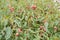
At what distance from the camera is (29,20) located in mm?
3602

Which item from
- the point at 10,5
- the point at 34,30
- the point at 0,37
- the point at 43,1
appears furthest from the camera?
the point at 43,1

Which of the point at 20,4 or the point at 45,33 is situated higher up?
the point at 20,4

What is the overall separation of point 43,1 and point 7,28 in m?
1.00

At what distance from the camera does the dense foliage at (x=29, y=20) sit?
3.43m

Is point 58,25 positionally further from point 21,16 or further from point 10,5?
point 10,5

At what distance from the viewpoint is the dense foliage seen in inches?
135

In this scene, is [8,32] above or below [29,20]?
below

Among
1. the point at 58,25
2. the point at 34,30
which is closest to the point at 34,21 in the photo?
Result: the point at 34,30

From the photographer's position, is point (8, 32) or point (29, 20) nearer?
point (8, 32)

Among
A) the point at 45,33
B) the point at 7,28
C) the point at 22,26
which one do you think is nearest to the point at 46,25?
the point at 45,33

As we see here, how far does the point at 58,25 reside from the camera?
3695 mm

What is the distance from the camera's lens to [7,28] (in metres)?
3.43

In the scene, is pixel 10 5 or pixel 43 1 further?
pixel 43 1

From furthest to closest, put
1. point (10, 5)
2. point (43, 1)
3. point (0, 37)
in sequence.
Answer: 1. point (43, 1)
2. point (10, 5)
3. point (0, 37)
